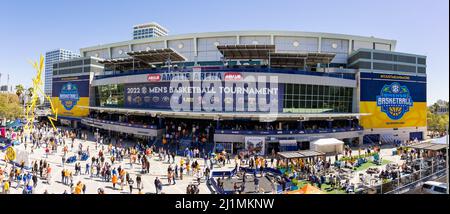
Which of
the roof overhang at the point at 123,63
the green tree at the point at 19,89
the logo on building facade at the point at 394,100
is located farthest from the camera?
the green tree at the point at 19,89

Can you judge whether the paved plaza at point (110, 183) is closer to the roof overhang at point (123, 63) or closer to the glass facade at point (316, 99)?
the glass facade at point (316, 99)

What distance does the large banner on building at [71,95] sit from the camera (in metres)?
48.0

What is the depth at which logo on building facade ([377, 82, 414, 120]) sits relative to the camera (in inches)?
1519

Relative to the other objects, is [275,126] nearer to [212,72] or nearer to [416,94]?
[212,72]

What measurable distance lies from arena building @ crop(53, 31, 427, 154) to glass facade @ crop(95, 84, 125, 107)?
0.19 meters

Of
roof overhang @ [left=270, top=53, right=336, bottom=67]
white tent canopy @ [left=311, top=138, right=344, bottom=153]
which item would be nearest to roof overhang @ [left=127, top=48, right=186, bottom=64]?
roof overhang @ [left=270, top=53, right=336, bottom=67]

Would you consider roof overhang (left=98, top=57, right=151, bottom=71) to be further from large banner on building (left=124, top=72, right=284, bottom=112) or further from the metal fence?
the metal fence

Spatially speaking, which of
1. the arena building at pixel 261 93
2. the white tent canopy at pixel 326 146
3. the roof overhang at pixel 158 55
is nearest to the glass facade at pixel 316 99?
the arena building at pixel 261 93

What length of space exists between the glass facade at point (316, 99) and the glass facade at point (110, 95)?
2788cm

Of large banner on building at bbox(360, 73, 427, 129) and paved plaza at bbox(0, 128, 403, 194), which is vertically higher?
large banner on building at bbox(360, 73, 427, 129)

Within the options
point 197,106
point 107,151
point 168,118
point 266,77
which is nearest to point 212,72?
point 197,106

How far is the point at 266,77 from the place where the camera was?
3089cm

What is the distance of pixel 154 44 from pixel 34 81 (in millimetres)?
30448

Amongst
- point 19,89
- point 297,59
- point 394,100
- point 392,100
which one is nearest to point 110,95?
point 297,59
